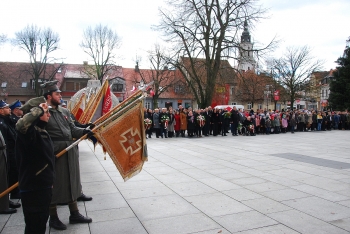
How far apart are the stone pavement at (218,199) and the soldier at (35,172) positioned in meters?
1.12

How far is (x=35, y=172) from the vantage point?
333 cm

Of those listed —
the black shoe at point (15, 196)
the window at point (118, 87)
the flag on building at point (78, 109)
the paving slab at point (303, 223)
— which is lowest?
the black shoe at point (15, 196)

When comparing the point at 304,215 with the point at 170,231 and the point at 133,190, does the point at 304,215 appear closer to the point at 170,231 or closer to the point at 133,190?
the point at 170,231

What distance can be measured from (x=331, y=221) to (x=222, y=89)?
23.6m

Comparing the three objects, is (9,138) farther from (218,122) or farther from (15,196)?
(218,122)

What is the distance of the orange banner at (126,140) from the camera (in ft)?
15.7

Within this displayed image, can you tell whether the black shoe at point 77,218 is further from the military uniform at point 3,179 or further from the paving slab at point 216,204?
the paving slab at point 216,204

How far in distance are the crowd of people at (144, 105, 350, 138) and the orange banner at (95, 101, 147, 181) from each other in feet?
41.5

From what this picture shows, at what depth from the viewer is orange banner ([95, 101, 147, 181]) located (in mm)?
4793

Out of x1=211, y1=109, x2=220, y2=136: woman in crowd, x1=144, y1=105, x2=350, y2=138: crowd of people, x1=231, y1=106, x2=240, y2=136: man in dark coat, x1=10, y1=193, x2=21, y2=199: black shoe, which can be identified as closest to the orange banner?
x1=10, y1=193, x2=21, y2=199: black shoe

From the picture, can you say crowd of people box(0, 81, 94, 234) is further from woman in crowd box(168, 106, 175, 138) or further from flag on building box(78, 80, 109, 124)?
woman in crowd box(168, 106, 175, 138)

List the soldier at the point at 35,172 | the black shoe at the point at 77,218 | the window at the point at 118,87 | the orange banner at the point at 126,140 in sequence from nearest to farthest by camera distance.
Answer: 1. the soldier at the point at 35,172
2. the black shoe at the point at 77,218
3. the orange banner at the point at 126,140
4. the window at the point at 118,87

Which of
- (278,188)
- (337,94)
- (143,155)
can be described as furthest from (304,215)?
(337,94)

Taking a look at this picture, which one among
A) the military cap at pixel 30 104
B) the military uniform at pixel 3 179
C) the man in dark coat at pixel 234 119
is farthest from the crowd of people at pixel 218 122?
the military cap at pixel 30 104
